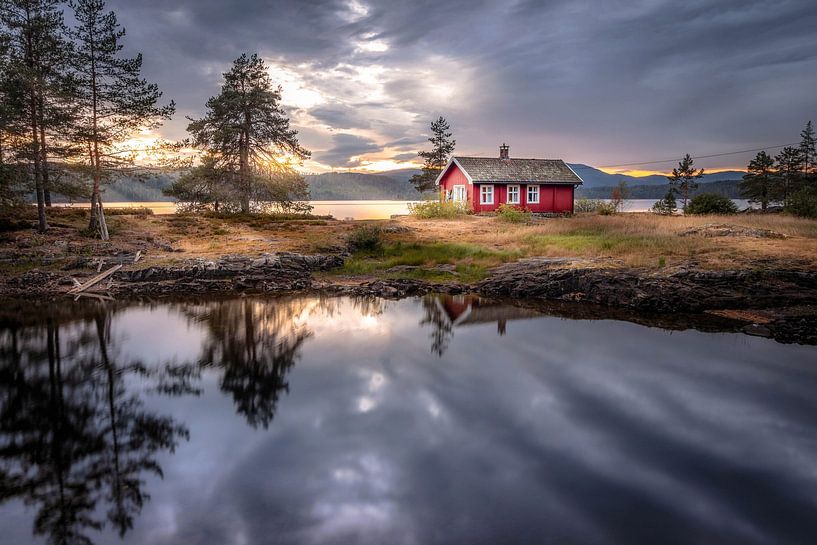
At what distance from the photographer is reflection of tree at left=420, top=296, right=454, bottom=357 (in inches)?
508

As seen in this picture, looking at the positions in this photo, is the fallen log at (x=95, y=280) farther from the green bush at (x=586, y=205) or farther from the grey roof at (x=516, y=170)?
the green bush at (x=586, y=205)

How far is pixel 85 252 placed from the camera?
72.3 ft

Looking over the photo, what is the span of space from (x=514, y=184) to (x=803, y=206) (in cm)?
2264

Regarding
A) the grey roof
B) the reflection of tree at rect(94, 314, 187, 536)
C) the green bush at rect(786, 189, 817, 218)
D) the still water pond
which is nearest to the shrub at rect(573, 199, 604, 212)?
the grey roof

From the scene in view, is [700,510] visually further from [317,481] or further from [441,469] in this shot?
[317,481]

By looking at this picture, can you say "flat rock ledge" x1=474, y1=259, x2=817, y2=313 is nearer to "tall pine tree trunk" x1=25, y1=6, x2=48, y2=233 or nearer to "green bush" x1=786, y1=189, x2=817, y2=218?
"tall pine tree trunk" x1=25, y1=6, x2=48, y2=233

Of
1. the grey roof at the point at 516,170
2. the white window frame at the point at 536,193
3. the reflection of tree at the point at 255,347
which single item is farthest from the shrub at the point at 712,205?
the reflection of tree at the point at 255,347

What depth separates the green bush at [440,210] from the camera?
40.5 meters

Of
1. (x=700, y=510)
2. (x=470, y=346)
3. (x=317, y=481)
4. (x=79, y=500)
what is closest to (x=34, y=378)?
(x=79, y=500)

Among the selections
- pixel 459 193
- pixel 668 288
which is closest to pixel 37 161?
pixel 668 288

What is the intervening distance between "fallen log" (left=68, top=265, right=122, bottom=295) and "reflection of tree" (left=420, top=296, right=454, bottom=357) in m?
13.5

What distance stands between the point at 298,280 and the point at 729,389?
15998 mm

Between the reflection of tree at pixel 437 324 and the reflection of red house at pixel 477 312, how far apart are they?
0.11 meters

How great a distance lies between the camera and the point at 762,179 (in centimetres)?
6988
